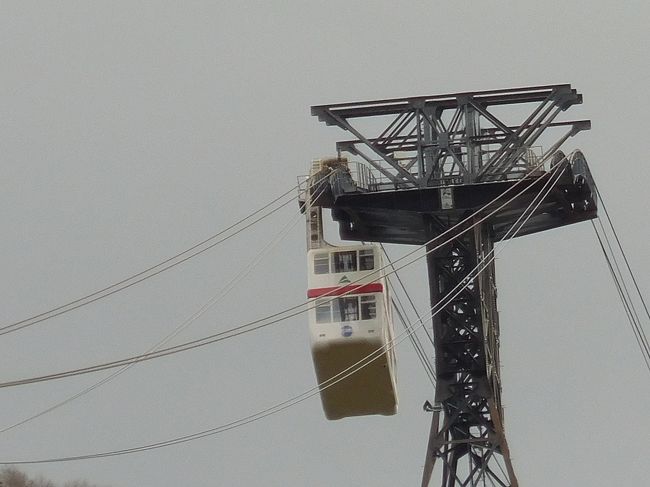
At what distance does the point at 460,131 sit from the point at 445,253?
4.52 m

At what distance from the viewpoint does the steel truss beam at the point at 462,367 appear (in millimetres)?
73562

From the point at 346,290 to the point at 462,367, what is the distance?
639cm

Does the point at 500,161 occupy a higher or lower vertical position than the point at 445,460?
higher

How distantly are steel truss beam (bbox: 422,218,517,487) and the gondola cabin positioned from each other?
10.1 ft

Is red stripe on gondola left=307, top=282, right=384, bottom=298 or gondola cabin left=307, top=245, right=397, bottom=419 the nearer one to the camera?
gondola cabin left=307, top=245, right=397, bottom=419

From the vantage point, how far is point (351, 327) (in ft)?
226

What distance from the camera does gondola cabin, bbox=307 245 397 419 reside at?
68.6m

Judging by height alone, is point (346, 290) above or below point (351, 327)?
above

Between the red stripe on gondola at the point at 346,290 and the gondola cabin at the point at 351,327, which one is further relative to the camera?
the red stripe on gondola at the point at 346,290

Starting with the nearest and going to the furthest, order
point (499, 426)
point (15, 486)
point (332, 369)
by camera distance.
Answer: point (332, 369) < point (499, 426) < point (15, 486)

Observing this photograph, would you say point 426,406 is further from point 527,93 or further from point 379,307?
point 527,93

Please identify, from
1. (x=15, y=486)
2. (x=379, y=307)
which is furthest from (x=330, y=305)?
(x=15, y=486)

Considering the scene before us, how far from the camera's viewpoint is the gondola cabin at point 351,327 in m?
68.6

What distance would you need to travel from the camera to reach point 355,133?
72000 mm
